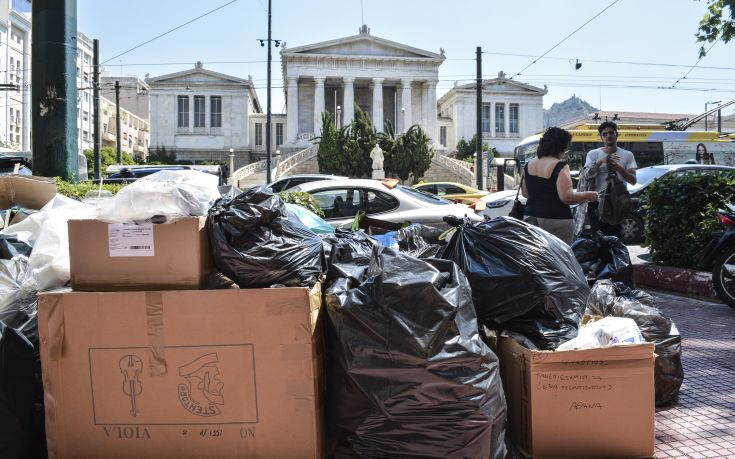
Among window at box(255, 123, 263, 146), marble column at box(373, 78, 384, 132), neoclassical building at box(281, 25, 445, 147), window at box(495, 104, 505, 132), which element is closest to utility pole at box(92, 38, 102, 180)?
neoclassical building at box(281, 25, 445, 147)

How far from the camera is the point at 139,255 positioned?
112 inches

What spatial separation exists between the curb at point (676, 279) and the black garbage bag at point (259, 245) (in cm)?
529

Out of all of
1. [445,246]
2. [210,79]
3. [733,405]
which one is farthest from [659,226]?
[210,79]

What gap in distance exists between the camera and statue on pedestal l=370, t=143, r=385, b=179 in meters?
35.4

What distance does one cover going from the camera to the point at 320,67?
59.4 meters

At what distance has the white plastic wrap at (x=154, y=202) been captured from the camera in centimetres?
285

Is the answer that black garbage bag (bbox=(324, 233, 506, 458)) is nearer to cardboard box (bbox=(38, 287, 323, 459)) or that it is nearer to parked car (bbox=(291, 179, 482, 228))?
cardboard box (bbox=(38, 287, 323, 459))

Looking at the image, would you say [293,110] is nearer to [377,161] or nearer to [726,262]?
[377,161]

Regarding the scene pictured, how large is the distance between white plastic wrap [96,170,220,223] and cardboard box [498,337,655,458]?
1.73 metres

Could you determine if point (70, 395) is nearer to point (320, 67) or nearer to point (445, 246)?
point (445, 246)

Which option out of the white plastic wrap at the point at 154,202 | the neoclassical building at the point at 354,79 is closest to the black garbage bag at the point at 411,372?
the white plastic wrap at the point at 154,202

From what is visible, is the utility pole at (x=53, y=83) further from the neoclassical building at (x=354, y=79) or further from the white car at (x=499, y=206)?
the neoclassical building at (x=354, y=79)

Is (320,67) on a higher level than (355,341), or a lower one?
higher

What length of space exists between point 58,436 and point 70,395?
0.20 m
